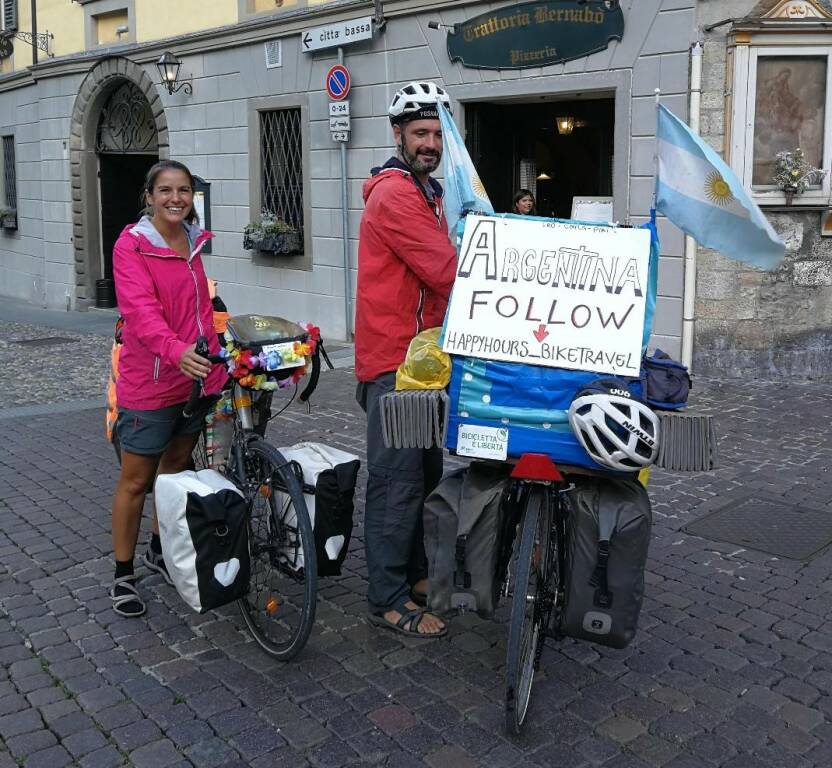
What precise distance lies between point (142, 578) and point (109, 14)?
1328cm

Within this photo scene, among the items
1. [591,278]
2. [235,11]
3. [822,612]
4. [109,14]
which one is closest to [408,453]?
[591,278]

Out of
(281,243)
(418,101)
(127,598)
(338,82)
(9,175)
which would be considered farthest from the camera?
(9,175)

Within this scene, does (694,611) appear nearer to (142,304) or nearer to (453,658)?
(453,658)

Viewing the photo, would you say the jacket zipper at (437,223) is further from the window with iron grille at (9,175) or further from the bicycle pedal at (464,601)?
the window with iron grille at (9,175)

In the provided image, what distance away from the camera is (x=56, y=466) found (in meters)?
6.59

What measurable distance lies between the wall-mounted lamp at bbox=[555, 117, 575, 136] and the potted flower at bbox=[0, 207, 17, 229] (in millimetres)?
11852

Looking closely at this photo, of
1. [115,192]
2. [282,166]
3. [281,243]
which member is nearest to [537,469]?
[281,243]

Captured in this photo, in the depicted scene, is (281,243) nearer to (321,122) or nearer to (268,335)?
(321,122)

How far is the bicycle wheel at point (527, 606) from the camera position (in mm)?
3021

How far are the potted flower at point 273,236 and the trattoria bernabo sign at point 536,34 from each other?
3.24 m

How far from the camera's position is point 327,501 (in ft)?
12.2

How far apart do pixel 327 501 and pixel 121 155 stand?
1420cm

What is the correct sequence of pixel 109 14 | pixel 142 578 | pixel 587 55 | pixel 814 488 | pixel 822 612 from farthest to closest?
pixel 109 14 → pixel 587 55 → pixel 814 488 → pixel 142 578 → pixel 822 612

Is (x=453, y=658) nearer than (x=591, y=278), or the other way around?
(x=591, y=278)
